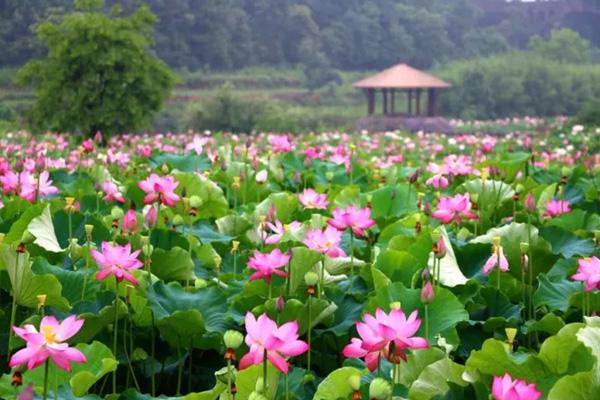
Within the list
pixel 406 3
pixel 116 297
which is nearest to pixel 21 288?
pixel 116 297

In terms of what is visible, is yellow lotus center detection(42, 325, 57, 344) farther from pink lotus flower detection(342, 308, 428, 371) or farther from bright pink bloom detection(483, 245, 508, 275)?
bright pink bloom detection(483, 245, 508, 275)

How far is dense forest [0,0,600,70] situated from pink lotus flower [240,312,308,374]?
98.6 ft

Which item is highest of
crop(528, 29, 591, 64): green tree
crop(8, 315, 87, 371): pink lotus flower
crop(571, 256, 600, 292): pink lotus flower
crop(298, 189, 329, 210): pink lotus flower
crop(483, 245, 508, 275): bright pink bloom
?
crop(8, 315, 87, 371): pink lotus flower

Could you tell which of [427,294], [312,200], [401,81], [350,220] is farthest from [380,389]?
[401,81]

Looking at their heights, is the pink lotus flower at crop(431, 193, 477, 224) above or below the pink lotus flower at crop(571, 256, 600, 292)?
below

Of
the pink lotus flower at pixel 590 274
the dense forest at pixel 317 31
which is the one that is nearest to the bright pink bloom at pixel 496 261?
the pink lotus flower at pixel 590 274

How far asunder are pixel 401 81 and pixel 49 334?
26.6 m

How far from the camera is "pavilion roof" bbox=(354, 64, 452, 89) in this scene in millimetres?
26859

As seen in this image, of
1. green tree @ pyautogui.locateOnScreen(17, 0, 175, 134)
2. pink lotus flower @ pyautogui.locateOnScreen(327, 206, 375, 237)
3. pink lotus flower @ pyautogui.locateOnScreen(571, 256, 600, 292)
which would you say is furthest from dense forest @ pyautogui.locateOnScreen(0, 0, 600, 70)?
pink lotus flower @ pyautogui.locateOnScreen(571, 256, 600, 292)

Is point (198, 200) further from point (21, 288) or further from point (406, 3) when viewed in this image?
point (406, 3)

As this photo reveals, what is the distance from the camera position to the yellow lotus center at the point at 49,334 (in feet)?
3.19

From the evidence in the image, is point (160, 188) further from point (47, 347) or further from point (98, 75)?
point (98, 75)

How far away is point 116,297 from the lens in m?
1.27

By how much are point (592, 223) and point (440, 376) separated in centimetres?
103
